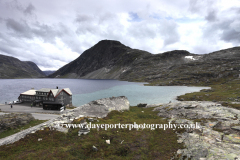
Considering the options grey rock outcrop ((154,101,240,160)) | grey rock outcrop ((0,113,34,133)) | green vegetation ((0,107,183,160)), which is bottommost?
grey rock outcrop ((0,113,34,133))

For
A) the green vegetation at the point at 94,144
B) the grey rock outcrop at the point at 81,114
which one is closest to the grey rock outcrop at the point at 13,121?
the grey rock outcrop at the point at 81,114

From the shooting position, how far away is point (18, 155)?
1233 cm

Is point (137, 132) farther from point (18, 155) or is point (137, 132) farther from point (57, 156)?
point (18, 155)

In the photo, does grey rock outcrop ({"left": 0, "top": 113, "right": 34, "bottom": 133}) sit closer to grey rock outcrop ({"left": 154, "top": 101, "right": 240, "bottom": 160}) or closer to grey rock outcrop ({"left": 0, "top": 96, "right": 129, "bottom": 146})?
grey rock outcrop ({"left": 0, "top": 96, "right": 129, "bottom": 146})

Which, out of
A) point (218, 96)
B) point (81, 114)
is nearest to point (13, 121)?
point (81, 114)

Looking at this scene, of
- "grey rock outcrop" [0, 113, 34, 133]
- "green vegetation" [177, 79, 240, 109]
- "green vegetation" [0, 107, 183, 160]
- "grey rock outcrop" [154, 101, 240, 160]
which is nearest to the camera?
"grey rock outcrop" [154, 101, 240, 160]

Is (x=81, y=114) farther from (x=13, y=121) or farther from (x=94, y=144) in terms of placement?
(x=13, y=121)

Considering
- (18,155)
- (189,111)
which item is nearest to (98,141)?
(18,155)

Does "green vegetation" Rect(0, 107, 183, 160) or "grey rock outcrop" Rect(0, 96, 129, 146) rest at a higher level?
"grey rock outcrop" Rect(0, 96, 129, 146)

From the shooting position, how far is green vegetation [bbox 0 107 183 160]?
12555 millimetres

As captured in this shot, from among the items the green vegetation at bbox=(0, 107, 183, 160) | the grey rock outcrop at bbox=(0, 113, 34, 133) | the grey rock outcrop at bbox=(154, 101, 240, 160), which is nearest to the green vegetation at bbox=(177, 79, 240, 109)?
the grey rock outcrop at bbox=(154, 101, 240, 160)

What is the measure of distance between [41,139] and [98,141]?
24.1ft

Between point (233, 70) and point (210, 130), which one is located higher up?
point (233, 70)

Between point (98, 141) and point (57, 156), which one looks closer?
point (57, 156)
